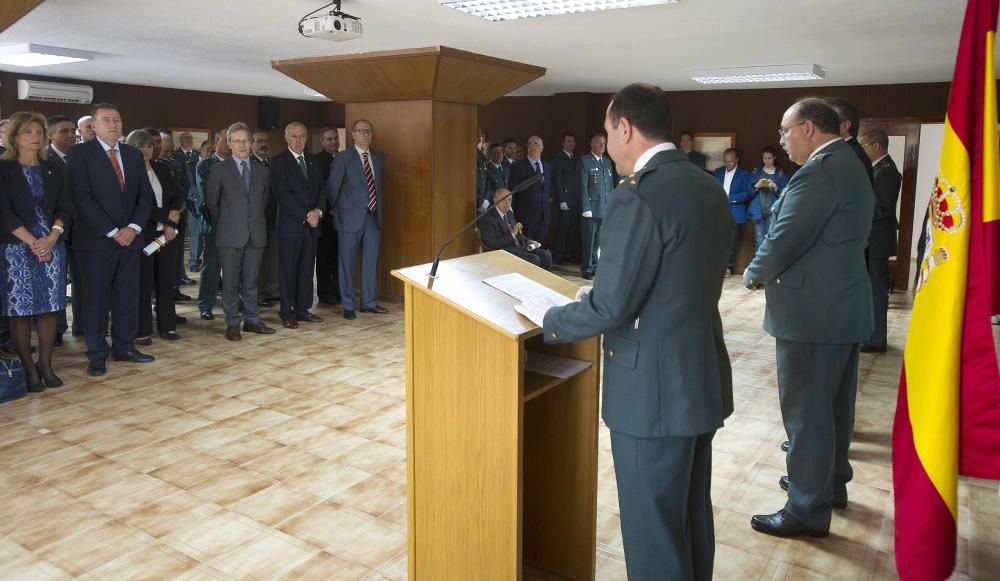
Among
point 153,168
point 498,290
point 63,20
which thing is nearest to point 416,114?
point 153,168

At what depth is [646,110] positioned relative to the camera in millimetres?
1923

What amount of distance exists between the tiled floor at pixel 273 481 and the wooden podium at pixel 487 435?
0.39 m

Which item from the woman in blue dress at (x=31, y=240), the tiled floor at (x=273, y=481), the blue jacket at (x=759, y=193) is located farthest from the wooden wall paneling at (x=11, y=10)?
the blue jacket at (x=759, y=193)

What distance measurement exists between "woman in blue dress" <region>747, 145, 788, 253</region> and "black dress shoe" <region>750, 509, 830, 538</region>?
760cm

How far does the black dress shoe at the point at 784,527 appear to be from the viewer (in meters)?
2.99

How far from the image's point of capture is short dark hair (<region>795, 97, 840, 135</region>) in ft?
9.49

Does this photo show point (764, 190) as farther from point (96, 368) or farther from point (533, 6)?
point (96, 368)

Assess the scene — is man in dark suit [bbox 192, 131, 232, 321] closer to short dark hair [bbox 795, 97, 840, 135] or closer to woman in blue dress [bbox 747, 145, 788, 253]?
short dark hair [bbox 795, 97, 840, 135]

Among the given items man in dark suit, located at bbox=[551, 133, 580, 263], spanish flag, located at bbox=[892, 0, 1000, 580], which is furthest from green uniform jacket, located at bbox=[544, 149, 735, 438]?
man in dark suit, located at bbox=[551, 133, 580, 263]

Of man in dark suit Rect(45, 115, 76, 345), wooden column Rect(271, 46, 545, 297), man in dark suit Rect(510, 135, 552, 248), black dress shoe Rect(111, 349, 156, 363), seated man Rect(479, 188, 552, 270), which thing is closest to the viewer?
black dress shoe Rect(111, 349, 156, 363)

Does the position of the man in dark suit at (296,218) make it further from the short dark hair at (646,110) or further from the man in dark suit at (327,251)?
the short dark hair at (646,110)

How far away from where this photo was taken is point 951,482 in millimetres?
1844

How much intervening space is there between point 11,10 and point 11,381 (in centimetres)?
209

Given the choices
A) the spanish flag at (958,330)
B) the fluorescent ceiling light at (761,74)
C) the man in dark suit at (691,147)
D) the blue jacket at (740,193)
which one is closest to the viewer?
the spanish flag at (958,330)
